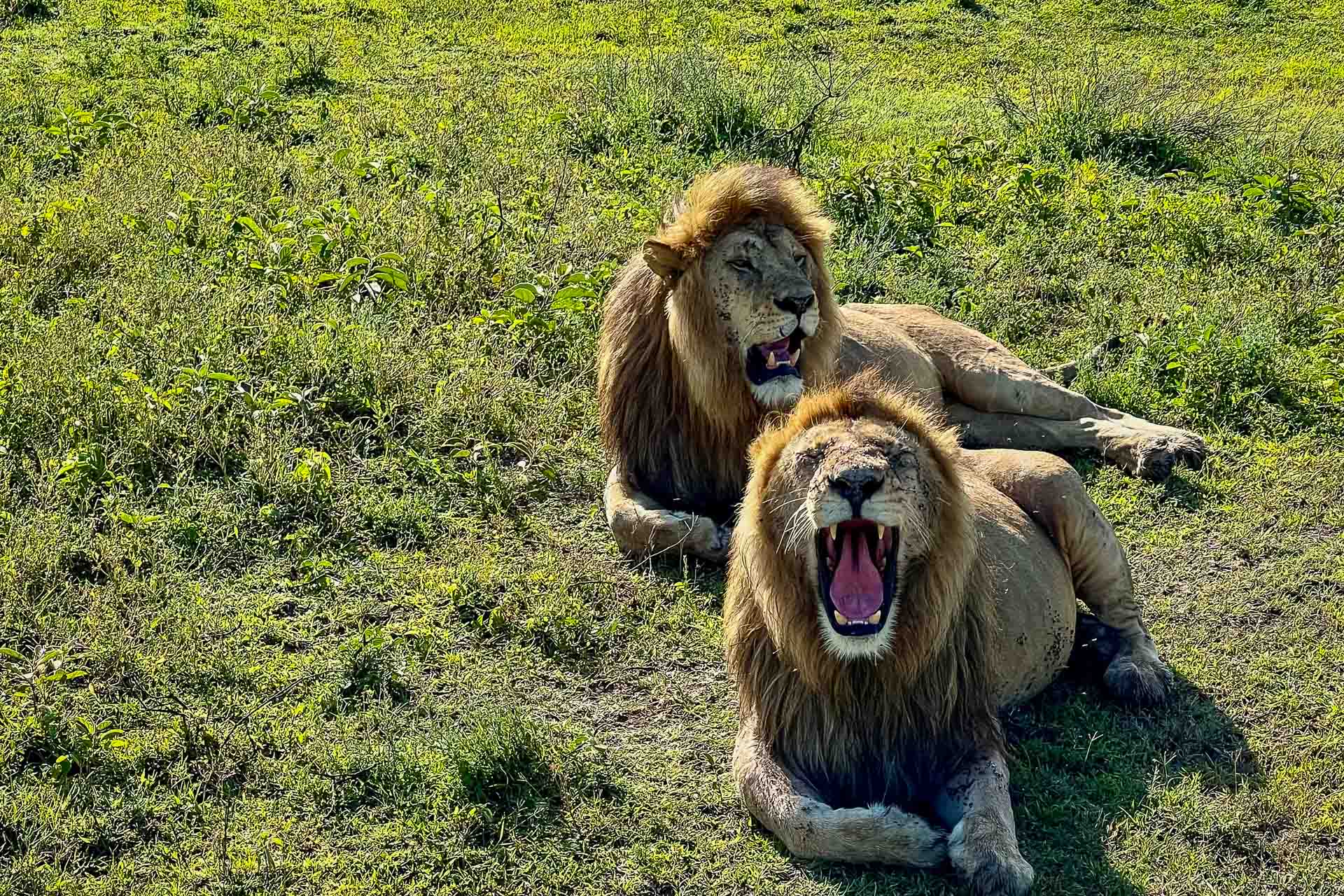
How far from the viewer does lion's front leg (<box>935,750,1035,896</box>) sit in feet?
14.7

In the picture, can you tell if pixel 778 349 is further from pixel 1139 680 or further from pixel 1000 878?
pixel 1000 878

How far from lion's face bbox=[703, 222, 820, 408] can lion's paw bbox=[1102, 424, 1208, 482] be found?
1.71 metres

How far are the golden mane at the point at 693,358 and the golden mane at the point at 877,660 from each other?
125cm

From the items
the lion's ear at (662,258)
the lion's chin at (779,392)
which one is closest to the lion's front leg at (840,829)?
the lion's chin at (779,392)

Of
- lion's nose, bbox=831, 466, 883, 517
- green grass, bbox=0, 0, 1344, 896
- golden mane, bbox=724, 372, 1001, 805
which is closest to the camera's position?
lion's nose, bbox=831, 466, 883, 517

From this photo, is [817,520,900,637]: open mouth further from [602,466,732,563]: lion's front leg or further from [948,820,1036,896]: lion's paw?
[602,466,732,563]: lion's front leg

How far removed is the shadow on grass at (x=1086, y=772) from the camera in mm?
4695

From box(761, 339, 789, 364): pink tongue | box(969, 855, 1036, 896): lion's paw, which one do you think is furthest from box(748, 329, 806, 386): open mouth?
box(969, 855, 1036, 896): lion's paw

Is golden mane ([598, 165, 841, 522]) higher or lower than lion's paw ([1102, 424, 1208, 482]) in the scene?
higher

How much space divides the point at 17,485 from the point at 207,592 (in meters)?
1.05

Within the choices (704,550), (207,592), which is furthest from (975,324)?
(207,592)

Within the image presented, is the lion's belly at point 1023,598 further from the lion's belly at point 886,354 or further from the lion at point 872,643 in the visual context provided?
the lion's belly at point 886,354

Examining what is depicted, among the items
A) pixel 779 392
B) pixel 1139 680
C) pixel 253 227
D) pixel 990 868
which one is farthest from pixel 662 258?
pixel 253 227

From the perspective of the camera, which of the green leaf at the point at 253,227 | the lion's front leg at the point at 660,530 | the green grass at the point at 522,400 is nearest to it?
the green grass at the point at 522,400
